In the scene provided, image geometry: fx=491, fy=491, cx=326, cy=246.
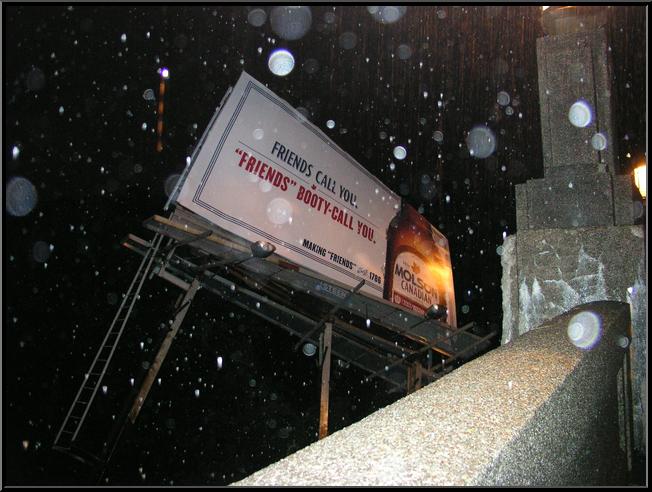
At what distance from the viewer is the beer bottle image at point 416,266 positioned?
39.1ft

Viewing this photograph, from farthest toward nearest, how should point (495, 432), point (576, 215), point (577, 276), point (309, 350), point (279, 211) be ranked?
point (309, 350) < point (279, 211) < point (576, 215) < point (577, 276) < point (495, 432)

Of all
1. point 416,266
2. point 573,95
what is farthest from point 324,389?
point 416,266

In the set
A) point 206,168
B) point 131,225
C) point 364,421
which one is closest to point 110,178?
point 131,225

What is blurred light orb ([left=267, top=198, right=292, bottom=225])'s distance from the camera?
7986mm

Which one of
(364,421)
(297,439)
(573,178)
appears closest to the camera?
(364,421)

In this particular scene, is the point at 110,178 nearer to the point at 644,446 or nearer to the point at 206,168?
the point at 206,168

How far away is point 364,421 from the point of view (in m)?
2.05

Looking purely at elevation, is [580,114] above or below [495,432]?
above

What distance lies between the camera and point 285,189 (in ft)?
27.5

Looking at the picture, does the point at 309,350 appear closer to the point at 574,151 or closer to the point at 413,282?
the point at 413,282

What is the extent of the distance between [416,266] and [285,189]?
584 cm

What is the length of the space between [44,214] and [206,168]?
4.33 m

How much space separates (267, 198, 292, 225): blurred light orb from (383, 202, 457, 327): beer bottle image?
3859 mm

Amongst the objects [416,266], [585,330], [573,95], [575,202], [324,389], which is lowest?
[585,330]
